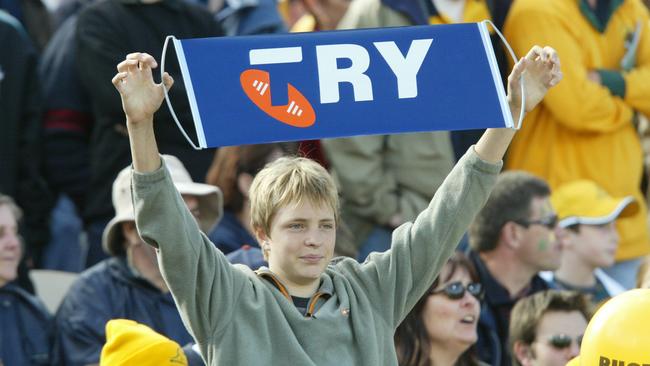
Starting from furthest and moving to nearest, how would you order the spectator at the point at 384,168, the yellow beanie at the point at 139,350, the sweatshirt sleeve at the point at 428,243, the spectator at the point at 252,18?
the spectator at the point at 252,18
the spectator at the point at 384,168
the yellow beanie at the point at 139,350
the sweatshirt sleeve at the point at 428,243

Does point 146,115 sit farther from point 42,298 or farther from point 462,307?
point 42,298

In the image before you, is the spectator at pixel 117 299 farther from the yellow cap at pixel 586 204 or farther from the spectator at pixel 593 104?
the spectator at pixel 593 104

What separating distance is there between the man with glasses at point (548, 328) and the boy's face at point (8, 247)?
212cm

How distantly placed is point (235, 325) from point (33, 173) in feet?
12.4

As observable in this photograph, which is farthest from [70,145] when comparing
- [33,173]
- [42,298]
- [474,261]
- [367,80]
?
[367,80]

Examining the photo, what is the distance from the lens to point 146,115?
3797mm

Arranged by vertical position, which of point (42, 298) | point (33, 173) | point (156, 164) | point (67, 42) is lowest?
point (42, 298)

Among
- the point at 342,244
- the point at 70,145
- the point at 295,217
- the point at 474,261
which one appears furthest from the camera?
the point at 70,145

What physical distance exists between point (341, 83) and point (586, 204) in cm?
396

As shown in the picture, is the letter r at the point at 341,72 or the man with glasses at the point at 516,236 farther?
the man with glasses at the point at 516,236

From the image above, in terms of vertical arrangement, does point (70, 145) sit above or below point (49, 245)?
above

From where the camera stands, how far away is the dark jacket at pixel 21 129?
751cm

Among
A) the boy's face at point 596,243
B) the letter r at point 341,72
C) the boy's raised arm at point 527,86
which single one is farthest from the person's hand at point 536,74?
the boy's face at point 596,243

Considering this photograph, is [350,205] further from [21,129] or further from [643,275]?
[21,129]
